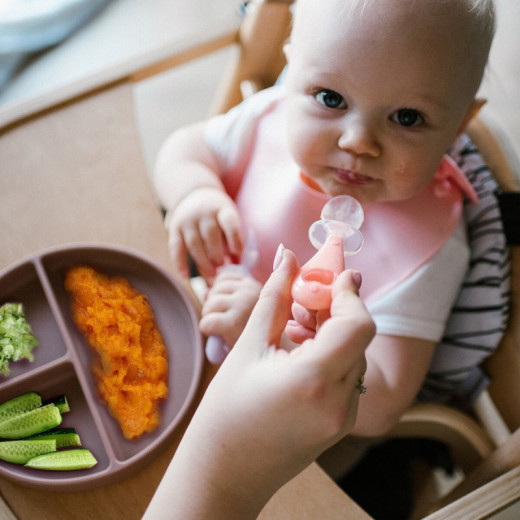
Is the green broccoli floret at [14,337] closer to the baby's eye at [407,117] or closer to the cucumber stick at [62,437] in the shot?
the cucumber stick at [62,437]

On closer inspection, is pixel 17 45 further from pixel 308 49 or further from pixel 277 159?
pixel 308 49

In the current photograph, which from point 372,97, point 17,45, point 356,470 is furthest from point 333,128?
point 17,45

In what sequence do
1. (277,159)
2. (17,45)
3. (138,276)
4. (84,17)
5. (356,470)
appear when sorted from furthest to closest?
Answer: (84,17) → (17,45) → (356,470) → (277,159) → (138,276)

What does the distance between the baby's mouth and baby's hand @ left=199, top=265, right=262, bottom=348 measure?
6.2 inches

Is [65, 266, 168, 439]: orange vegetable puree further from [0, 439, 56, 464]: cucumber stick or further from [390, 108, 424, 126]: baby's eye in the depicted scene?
[390, 108, 424, 126]: baby's eye

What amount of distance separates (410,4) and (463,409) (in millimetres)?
611

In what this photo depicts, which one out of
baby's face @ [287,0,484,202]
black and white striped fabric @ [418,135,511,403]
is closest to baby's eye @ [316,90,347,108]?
baby's face @ [287,0,484,202]

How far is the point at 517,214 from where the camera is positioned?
71 centimetres

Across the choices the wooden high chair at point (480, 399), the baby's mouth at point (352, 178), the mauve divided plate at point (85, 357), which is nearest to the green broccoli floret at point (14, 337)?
the mauve divided plate at point (85, 357)

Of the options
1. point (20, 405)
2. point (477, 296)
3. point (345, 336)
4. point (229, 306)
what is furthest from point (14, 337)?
point (477, 296)

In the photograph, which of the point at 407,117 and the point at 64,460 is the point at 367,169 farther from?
the point at 64,460

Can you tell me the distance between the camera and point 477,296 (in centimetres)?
72

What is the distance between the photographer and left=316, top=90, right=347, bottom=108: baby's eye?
1.93 feet

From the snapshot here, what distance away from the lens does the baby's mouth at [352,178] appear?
627 mm
